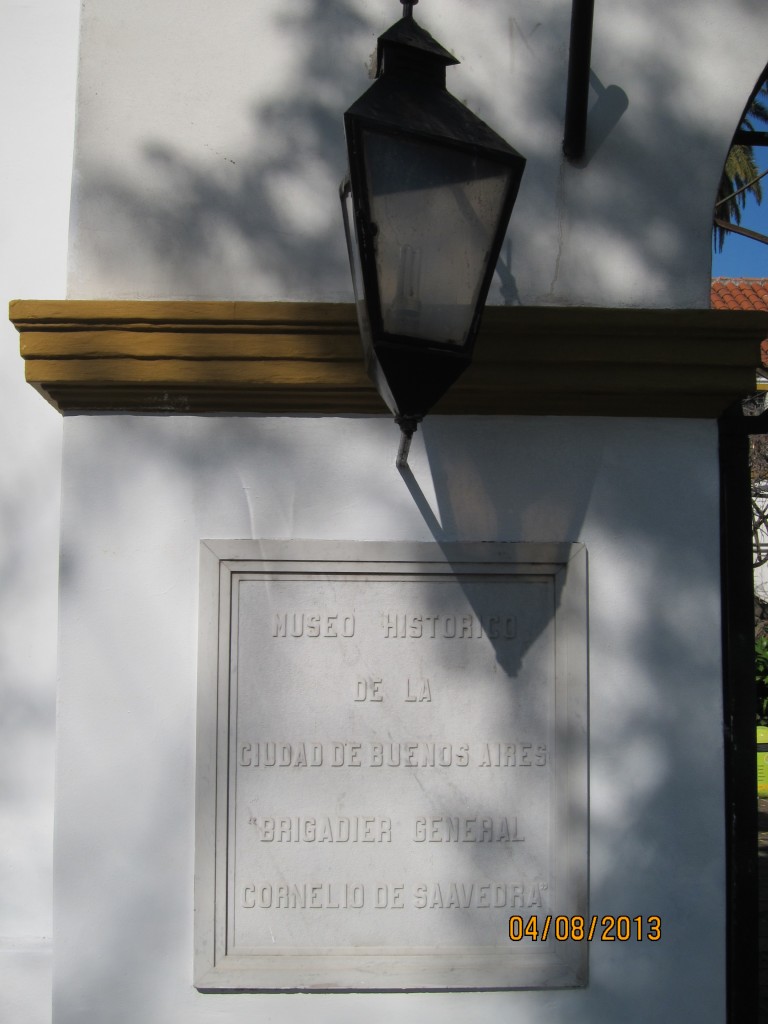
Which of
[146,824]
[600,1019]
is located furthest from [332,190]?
[600,1019]

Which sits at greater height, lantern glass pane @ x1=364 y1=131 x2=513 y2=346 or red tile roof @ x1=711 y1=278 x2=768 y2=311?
red tile roof @ x1=711 y1=278 x2=768 y2=311

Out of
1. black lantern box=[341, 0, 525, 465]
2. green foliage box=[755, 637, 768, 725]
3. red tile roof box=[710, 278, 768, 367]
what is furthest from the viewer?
red tile roof box=[710, 278, 768, 367]

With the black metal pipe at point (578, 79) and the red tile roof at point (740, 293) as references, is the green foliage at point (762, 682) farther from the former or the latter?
the black metal pipe at point (578, 79)

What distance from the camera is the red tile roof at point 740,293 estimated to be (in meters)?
15.3

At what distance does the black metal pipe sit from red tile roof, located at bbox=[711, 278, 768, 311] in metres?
12.9

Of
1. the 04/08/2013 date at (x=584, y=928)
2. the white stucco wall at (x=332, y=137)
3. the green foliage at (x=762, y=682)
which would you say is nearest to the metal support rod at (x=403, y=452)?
the white stucco wall at (x=332, y=137)

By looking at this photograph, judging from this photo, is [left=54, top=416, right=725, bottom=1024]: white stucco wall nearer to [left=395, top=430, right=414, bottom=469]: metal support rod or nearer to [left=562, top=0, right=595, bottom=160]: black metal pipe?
[left=395, top=430, right=414, bottom=469]: metal support rod

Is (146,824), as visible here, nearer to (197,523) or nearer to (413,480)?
(197,523)

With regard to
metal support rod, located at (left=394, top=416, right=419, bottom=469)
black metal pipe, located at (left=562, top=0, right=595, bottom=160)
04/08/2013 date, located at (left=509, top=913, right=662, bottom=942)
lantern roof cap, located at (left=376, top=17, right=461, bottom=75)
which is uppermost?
black metal pipe, located at (left=562, top=0, right=595, bottom=160)

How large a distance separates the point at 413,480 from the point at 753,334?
1.00 meters

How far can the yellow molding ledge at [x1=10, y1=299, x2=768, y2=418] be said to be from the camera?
2.55 metres

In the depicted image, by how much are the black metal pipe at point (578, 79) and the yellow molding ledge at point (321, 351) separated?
49 cm

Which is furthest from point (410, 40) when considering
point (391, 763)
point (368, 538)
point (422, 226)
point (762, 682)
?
point (762, 682)

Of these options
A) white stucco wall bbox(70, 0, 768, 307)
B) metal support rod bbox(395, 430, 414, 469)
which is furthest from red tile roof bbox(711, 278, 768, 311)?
metal support rod bbox(395, 430, 414, 469)
